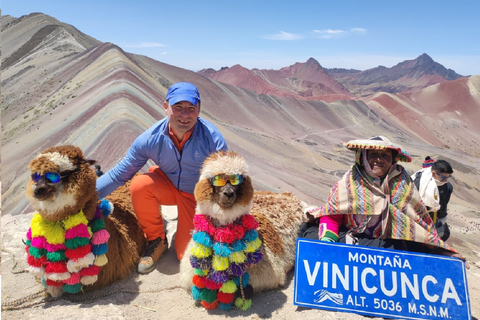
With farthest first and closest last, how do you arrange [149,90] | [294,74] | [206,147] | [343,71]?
[343,71] < [294,74] < [149,90] < [206,147]

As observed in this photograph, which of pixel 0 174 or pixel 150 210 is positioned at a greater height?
pixel 150 210

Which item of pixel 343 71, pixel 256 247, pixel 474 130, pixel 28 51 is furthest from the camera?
pixel 343 71

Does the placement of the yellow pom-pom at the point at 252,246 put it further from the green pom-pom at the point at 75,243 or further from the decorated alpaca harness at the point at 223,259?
the green pom-pom at the point at 75,243

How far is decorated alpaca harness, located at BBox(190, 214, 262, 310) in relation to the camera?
7.49ft

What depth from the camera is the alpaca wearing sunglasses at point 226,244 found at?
86.4 inches

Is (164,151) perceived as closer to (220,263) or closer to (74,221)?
(74,221)

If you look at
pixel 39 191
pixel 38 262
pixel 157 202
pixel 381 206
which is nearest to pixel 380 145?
pixel 381 206

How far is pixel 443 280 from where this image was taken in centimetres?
222

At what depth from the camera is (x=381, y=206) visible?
2.47m

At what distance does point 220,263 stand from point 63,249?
112cm

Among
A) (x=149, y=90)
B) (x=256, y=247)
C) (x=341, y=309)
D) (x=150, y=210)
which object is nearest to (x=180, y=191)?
(x=150, y=210)

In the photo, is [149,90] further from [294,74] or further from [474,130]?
[294,74]

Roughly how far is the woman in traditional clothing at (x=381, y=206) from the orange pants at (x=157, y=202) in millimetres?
1252

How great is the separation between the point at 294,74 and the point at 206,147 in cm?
4629
